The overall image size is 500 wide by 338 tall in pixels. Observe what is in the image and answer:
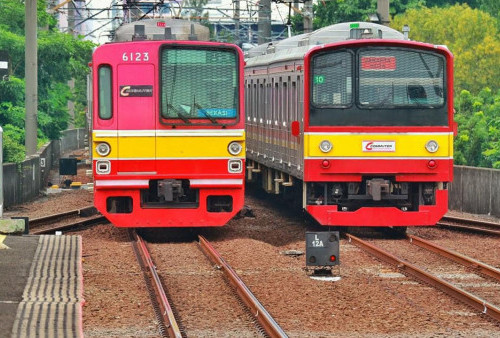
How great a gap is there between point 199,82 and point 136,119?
108cm

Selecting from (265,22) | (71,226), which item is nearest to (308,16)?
(265,22)

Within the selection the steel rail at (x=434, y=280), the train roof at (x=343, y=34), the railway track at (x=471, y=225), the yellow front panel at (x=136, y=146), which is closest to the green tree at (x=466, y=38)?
the railway track at (x=471, y=225)

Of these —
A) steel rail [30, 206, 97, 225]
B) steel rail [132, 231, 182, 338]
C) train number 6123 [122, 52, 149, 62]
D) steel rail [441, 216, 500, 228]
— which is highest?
train number 6123 [122, 52, 149, 62]

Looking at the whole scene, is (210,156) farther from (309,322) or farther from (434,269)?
(309,322)

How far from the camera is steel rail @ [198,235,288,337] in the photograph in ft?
33.0

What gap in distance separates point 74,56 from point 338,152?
2326cm

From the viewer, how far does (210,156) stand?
17.2 metres

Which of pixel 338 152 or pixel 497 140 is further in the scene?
pixel 497 140

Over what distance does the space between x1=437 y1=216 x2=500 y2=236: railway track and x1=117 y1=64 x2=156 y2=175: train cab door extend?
5.46 m

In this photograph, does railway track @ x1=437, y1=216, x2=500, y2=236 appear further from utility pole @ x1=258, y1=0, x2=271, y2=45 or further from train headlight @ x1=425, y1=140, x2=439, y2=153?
utility pole @ x1=258, y1=0, x2=271, y2=45

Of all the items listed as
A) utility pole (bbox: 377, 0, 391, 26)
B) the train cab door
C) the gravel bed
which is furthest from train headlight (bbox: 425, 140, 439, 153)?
utility pole (bbox: 377, 0, 391, 26)

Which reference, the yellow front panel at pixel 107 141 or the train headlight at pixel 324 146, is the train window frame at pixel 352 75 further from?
the yellow front panel at pixel 107 141

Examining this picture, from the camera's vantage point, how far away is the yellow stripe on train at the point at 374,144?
17516mm

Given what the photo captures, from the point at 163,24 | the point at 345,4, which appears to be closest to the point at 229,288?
the point at 163,24
